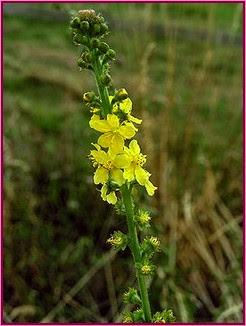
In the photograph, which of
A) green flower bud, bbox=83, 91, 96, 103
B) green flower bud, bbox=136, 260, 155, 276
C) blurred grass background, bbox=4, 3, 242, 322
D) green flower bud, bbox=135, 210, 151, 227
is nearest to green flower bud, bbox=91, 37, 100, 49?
green flower bud, bbox=83, 91, 96, 103

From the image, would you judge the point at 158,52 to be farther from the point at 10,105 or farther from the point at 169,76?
the point at 169,76

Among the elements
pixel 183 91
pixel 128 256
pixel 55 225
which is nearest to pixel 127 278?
pixel 128 256

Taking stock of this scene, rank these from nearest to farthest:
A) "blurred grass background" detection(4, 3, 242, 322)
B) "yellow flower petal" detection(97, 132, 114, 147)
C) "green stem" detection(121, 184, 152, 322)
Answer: "yellow flower petal" detection(97, 132, 114, 147), "green stem" detection(121, 184, 152, 322), "blurred grass background" detection(4, 3, 242, 322)

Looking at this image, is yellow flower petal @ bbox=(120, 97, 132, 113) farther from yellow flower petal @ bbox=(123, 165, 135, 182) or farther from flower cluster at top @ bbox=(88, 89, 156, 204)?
yellow flower petal @ bbox=(123, 165, 135, 182)

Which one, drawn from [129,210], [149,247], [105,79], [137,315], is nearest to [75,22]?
[105,79]

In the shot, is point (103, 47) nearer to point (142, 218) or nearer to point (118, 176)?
point (118, 176)

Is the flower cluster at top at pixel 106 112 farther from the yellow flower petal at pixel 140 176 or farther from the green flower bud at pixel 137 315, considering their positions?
the green flower bud at pixel 137 315
